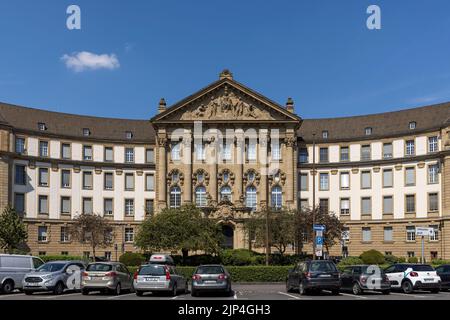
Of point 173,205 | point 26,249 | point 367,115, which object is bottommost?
point 26,249

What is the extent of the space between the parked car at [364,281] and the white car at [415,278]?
8.70ft

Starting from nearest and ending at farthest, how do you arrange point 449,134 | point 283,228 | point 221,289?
point 221,289 < point 283,228 < point 449,134

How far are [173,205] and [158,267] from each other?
50104 mm

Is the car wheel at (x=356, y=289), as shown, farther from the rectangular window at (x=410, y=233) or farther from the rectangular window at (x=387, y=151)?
the rectangular window at (x=387, y=151)

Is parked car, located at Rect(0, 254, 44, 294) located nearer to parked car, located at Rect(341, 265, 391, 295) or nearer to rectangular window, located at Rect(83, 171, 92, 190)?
parked car, located at Rect(341, 265, 391, 295)

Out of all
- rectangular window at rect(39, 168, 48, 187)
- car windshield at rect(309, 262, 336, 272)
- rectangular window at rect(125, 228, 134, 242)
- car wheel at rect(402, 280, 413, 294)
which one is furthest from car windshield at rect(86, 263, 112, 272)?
rectangular window at rect(125, 228, 134, 242)

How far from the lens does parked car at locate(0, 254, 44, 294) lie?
106 ft

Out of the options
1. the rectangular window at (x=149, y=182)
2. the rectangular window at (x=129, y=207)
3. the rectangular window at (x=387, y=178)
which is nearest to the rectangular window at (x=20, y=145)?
the rectangular window at (x=129, y=207)

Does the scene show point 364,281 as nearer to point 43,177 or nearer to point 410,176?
point 410,176

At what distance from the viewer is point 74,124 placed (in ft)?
277
